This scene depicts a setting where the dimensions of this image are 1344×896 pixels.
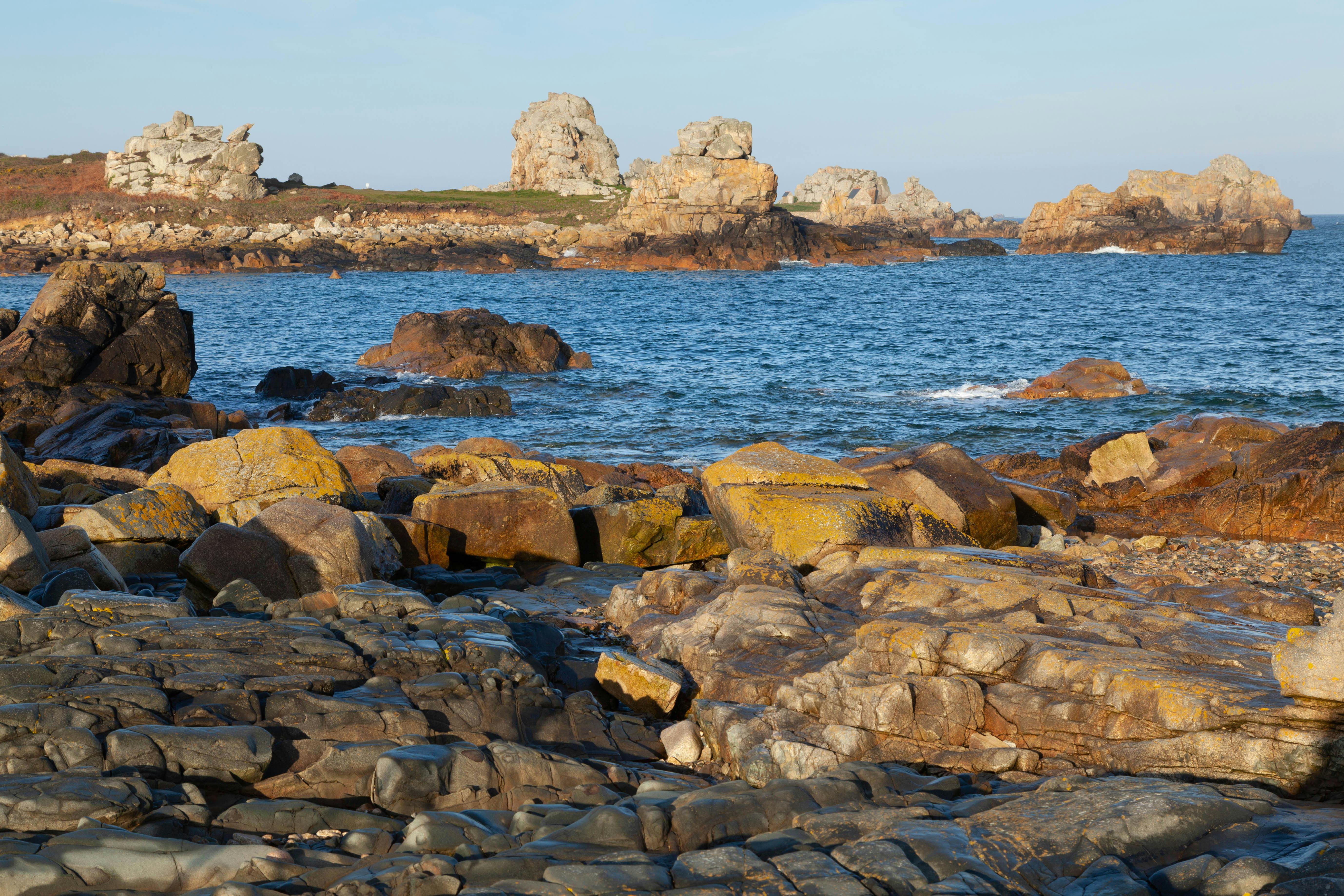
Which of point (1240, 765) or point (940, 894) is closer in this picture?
point (940, 894)

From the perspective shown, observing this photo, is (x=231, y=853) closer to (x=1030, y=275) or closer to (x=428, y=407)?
(x=428, y=407)

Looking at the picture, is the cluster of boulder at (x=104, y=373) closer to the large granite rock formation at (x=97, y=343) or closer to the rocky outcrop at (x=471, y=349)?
the large granite rock formation at (x=97, y=343)

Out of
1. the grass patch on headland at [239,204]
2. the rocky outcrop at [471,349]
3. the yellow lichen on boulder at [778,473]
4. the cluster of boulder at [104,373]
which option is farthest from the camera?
the grass patch on headland at [239,204]

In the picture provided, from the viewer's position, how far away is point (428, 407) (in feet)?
79.6

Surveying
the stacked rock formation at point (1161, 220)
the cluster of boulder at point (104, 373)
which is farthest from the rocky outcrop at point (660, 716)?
the stacked rock formation at point (1161, 220)

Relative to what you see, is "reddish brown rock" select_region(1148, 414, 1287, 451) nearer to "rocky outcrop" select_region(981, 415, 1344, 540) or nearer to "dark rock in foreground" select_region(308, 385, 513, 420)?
"rocky outcrop" select_region(981, 415, 1344, 540)

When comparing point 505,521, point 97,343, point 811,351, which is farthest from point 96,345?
point 811,351

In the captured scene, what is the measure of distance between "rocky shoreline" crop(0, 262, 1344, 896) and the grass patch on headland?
321 feet

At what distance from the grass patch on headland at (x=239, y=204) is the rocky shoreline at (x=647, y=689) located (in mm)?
97836

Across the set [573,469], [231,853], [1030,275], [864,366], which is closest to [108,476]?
[573,469]

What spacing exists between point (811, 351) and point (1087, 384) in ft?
42.5

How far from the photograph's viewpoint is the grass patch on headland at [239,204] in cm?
9644

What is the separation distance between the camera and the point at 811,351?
36375mm

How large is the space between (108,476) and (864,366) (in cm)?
2428
